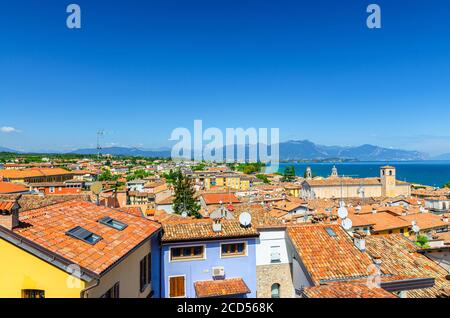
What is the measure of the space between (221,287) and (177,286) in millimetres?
1390

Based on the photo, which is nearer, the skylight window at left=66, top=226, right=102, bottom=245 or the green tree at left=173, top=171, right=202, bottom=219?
the skylight window at left=66, top=226, right=102, bottom=245

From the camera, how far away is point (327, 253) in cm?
835

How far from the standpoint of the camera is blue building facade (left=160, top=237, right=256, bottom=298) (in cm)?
897

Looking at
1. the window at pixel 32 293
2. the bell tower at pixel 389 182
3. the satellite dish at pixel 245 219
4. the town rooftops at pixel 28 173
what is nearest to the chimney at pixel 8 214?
the window at pixel 32 293

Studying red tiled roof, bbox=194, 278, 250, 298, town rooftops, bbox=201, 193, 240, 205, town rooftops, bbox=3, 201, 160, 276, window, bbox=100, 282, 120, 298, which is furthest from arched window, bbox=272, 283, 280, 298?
town rooftops, bbox=201, 193, 240, 205

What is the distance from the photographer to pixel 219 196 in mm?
35875

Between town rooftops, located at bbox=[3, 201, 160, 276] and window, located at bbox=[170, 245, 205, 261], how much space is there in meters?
A: 1.21

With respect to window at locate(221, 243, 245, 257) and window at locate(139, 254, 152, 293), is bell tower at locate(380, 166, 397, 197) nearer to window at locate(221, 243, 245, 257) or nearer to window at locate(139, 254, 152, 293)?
window at locate(221, 243, 245, 257)

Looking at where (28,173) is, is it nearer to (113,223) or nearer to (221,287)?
(113,223)

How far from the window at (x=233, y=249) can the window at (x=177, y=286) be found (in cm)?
157

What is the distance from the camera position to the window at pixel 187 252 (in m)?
9.10

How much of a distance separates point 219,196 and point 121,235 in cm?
2923

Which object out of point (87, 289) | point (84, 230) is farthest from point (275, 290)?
point (87, 289)
